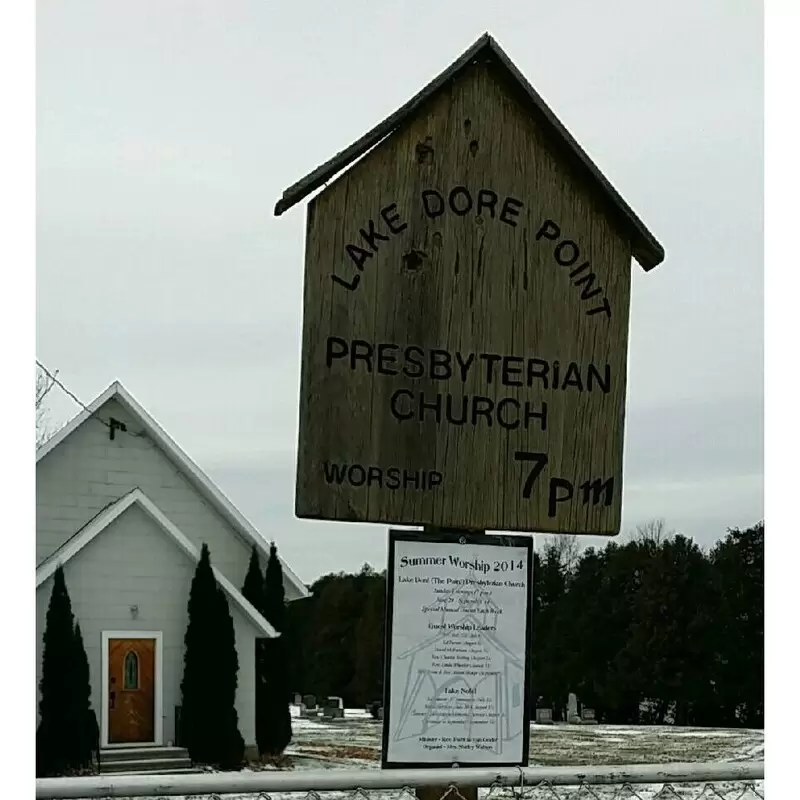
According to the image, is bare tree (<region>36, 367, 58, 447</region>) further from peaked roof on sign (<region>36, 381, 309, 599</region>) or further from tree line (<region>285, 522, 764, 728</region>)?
tree line (<region>285, 522, 764, 728</region>)

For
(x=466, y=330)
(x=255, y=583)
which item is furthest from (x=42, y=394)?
(x=466, y=330)

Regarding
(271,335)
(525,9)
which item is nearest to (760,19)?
(525,9)

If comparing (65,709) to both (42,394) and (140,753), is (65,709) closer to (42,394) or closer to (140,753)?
(140,753)

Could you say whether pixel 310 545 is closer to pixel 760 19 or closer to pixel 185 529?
pixel 185 529

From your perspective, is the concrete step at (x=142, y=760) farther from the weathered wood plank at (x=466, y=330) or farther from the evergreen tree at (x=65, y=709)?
the weathered wood plank at (x=466, y=330)

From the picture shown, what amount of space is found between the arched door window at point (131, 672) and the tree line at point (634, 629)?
11.6 inches

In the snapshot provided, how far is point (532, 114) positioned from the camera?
118 cm

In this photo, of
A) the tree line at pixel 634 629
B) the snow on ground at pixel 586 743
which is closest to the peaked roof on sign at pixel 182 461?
the tree line at pixel 634 629

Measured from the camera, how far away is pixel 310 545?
8.04 feet

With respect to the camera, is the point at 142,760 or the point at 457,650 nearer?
the point at 457,650

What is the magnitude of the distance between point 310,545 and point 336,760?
0.39 metres

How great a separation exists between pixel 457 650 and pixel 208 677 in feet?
4.97

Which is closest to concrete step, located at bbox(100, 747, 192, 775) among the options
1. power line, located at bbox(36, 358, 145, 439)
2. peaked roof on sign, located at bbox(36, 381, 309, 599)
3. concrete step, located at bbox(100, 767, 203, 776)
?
concrete step, located at bbox(100, 767, 203, 776)

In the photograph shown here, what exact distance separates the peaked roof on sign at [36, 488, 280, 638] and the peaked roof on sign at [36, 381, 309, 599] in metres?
0.13
